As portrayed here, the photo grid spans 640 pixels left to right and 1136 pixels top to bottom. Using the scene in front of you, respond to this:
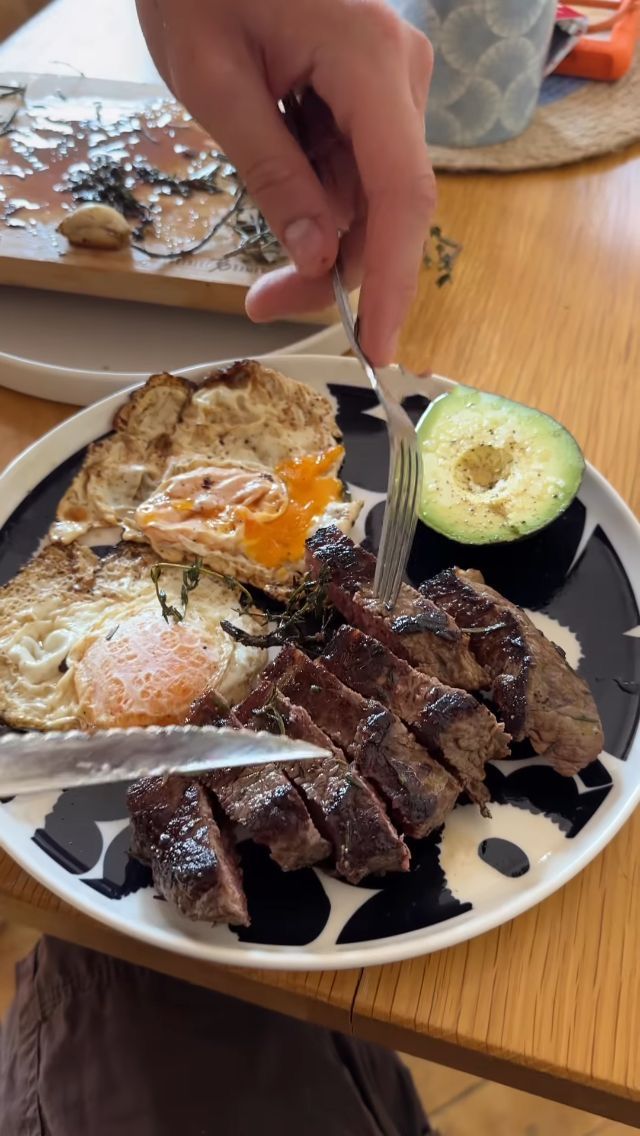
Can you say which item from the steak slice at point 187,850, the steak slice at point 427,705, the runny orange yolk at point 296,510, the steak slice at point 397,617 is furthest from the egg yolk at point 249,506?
the steak slice at point 187,850

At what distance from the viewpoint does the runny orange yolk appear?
1.86 meters

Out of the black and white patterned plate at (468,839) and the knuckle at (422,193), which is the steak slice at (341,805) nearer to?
the black and white patterned plate at (468,839)

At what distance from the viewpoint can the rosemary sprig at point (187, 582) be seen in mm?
1722

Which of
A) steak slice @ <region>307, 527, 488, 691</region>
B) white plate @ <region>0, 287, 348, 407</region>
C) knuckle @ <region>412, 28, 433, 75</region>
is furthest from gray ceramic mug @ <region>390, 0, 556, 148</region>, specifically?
steak slice @ <region>307, 527, 488, 691</region>

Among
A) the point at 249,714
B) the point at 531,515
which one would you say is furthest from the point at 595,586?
the point at 249,714

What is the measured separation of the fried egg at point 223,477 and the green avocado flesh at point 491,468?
0.21 m

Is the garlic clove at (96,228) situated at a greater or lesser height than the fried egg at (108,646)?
greater

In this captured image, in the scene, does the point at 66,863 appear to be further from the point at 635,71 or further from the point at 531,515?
the point at 635,71

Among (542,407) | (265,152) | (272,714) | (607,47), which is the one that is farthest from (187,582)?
(607,47)

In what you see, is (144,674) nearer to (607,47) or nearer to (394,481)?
(394,481)

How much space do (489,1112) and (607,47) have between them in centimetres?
372

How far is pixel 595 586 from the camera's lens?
5.79ft

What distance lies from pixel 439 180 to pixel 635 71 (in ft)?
3.42

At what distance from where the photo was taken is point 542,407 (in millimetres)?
2221
